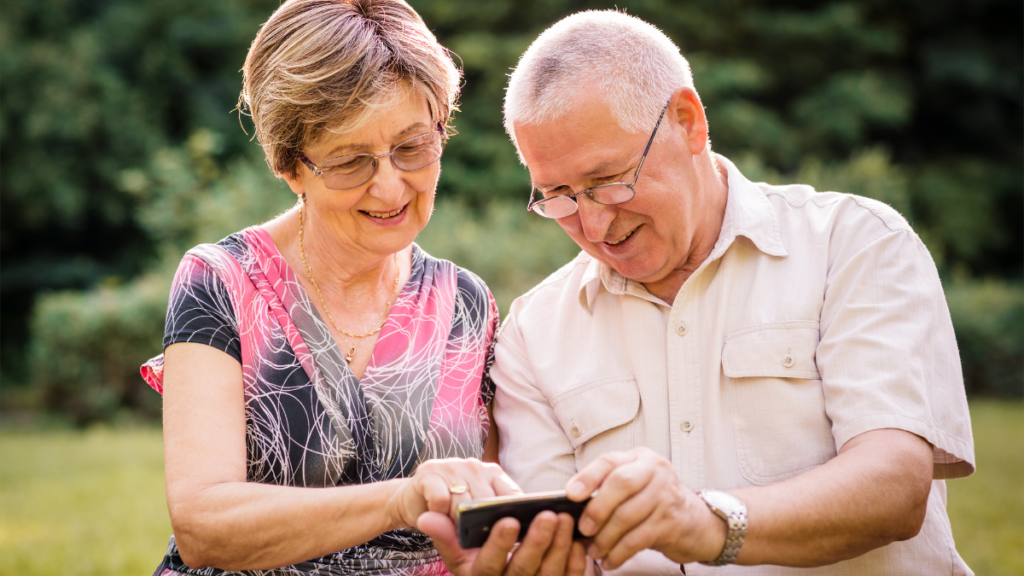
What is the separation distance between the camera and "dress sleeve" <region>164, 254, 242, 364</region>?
7.36ft

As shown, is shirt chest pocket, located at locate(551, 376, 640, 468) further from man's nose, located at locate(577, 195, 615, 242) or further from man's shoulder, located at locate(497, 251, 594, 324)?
man's nose, located at locate(577, 195, 615, 242)

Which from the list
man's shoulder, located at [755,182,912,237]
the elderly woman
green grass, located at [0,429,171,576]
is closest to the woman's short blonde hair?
the elderly woman

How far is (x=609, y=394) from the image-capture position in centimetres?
252

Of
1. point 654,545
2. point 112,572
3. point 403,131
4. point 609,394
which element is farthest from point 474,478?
point 112,572

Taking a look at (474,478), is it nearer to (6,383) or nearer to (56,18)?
(6,383)

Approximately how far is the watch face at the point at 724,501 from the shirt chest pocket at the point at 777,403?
1.29 feet

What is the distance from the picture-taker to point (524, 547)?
6.22ft

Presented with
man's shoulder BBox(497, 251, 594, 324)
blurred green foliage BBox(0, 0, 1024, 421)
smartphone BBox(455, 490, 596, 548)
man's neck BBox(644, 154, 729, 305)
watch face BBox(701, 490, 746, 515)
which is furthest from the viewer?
blurred green foliage BBox(0, 0, 1024, 421)

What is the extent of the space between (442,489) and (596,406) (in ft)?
2.39

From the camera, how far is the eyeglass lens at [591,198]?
7.84ft

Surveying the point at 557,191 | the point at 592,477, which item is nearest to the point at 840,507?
the point at 592,477

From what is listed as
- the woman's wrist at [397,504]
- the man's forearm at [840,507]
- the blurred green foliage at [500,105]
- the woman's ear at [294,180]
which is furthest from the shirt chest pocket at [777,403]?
the blurred green foliage at [500,105]

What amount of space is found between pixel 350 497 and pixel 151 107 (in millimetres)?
16391

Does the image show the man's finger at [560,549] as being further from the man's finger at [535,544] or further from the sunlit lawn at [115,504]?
the sunlit lawn at [115,504]
